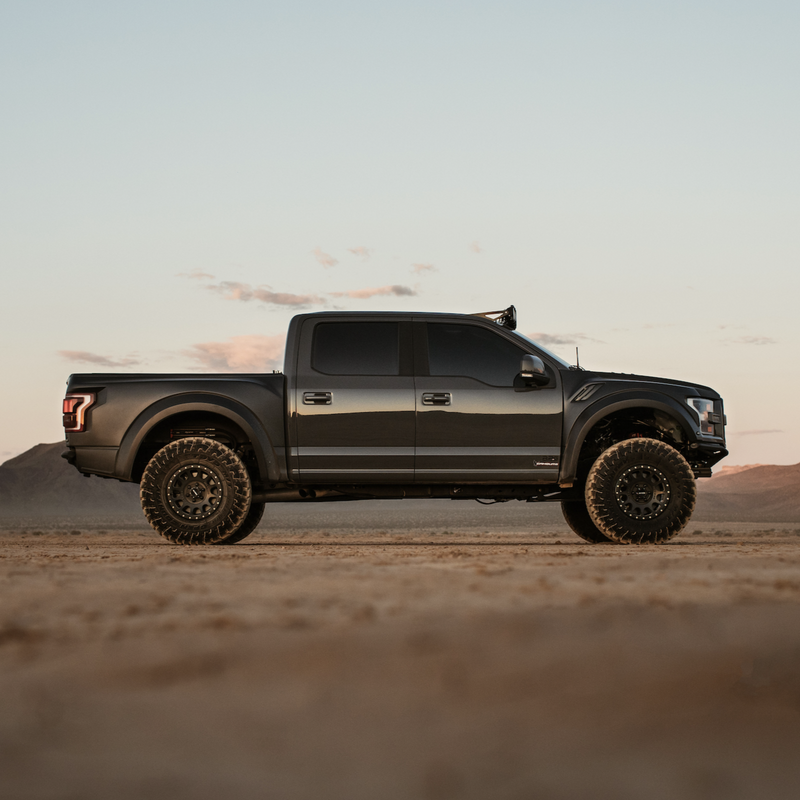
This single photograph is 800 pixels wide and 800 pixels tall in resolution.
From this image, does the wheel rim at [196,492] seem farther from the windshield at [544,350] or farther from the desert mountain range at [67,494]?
the desert mountain range at [67,494]

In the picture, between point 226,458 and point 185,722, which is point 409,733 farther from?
point 226,458

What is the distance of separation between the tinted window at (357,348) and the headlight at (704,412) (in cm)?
285

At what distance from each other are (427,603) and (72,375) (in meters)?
6.24

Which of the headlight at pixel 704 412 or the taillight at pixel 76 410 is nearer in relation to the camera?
the taillight at pixel 76 410

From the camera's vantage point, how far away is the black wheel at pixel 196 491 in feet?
24.5

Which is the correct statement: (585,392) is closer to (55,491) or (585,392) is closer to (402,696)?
(402,696)

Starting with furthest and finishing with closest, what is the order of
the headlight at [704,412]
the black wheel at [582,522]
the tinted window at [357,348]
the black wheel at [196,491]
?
1. the black wheel at [582,522]
2. the headlight at [704,412]
3. the tinted window at [357,348]
4. the black wheel at [196,491]

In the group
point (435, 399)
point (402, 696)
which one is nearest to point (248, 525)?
point (435, 399)

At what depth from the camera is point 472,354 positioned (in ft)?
26.2

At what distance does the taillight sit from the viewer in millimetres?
7793

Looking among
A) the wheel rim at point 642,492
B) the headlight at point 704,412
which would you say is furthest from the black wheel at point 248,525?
the headlight at point 704,412

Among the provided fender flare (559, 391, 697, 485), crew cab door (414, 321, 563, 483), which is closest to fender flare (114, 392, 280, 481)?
crew cab door (414, 321, 563, 483)

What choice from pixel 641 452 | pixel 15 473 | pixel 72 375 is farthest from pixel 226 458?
pixel 15 473

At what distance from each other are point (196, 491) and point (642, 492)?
3.96 m
